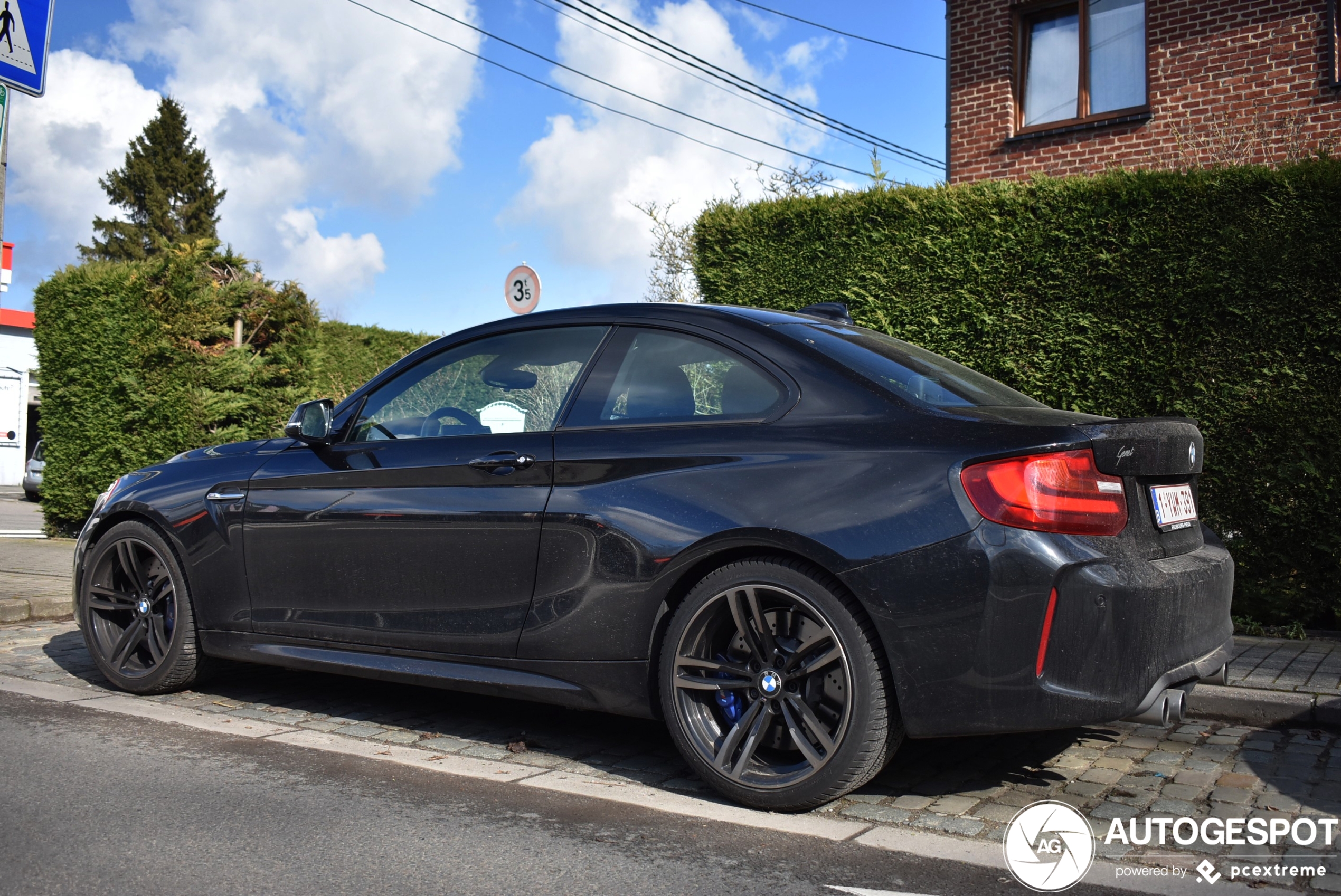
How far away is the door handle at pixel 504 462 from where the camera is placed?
379 centimetres

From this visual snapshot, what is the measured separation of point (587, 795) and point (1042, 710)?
1428mm

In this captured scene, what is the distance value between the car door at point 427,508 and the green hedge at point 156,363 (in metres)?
7.14

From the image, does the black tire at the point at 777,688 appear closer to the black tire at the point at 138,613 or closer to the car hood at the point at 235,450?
the car hood at the point at 235,450

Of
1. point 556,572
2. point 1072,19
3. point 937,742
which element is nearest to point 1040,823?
point 937,742

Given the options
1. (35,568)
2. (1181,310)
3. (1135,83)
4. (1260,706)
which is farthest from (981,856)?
(1135,83)

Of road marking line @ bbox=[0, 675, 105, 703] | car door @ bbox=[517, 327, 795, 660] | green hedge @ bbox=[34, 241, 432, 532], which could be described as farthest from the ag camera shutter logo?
green hedge @ bbox=[34, 241, 432, 532]

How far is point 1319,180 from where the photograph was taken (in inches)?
236

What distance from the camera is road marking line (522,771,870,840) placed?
3188 millimetres

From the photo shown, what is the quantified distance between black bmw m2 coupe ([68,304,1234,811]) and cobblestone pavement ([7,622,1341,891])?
32 cm

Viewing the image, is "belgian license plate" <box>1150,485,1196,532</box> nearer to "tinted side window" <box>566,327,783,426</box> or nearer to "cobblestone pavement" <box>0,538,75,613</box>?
"tinted side window" <box>566,327,783,426</box>

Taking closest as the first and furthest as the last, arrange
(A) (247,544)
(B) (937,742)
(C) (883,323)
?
(B) (937,742) → (A) (247,544) → (C) (883,323)

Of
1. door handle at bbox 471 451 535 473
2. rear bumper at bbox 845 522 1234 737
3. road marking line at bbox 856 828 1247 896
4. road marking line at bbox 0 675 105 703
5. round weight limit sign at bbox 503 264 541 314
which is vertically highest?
round weight limit sign at bbox 503 264 541 314

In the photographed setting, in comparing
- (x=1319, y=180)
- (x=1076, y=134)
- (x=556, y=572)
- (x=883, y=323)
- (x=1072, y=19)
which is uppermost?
(x=1072, y=19)

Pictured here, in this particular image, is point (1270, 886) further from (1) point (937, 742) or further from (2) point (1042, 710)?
(1) point (937, 742)
